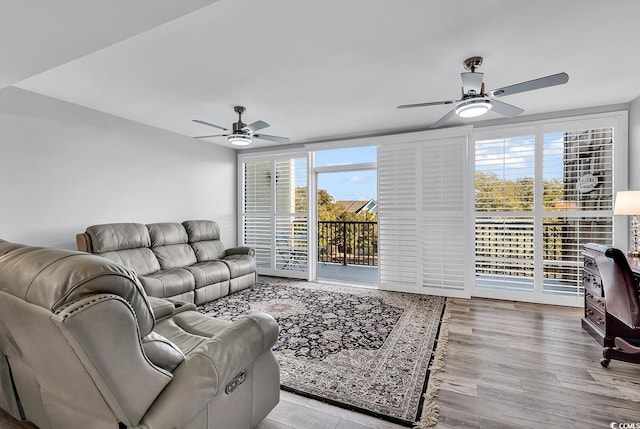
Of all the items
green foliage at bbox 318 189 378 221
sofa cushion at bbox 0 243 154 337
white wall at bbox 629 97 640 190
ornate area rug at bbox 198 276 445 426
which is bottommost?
ornate area rug at bbox 198 276 445 426

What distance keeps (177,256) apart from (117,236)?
0.85m

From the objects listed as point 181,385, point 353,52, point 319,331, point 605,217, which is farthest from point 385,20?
point 605,217

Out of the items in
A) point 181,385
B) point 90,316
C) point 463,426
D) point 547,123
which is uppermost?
point 547,123

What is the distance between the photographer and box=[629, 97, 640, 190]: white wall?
3387 millimetres

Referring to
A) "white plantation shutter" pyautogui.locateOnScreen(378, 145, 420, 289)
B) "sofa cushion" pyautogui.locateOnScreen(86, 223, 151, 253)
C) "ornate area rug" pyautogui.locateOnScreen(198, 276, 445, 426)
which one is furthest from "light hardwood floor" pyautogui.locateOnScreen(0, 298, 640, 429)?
"sofa cushion" pyautogui.locateOnScreen(86, 223, 151, 253)

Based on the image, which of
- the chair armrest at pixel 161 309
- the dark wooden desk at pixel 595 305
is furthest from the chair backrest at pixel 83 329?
the dark wooden desk at pixel 595 305

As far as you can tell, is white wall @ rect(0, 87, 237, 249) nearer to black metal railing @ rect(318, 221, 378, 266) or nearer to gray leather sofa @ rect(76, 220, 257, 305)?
gray leather sofa @ rect(76, 220, 257, 305)

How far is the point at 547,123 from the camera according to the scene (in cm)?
393

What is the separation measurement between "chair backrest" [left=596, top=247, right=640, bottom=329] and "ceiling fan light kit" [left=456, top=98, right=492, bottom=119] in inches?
56.8

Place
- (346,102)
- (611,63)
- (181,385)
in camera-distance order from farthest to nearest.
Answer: (346,102) → (611,63) → (181,385)

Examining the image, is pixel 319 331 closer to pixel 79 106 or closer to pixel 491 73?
pixel 491 73

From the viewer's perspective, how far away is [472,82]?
2357 millimetres

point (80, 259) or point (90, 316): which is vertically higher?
point (80, 259)

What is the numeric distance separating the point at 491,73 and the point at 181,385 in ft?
11.0
